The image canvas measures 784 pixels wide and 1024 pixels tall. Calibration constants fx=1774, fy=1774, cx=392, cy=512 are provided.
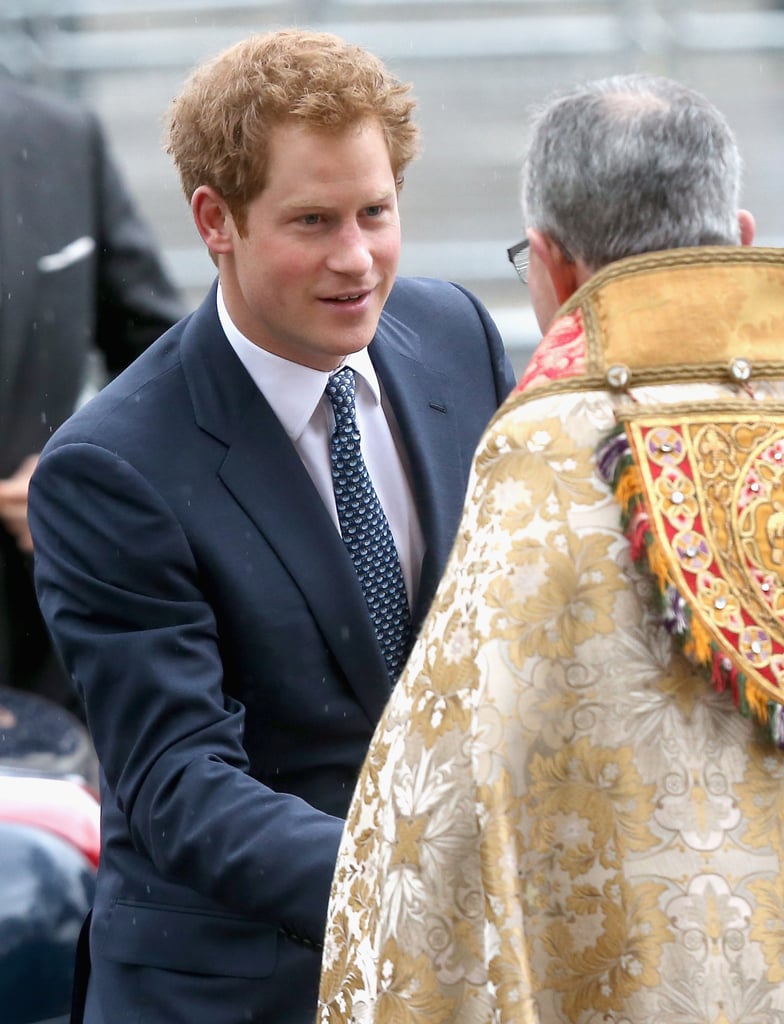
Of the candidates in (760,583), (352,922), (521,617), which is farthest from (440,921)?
(760,583)

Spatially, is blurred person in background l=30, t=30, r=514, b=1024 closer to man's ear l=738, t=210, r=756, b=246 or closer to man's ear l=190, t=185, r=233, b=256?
man's ear l=190, t=185, r=233, b=256

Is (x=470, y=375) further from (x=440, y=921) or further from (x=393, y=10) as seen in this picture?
(x=393, y=10)

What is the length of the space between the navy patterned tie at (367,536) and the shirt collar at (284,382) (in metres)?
0.03

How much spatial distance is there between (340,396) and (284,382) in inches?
3.0

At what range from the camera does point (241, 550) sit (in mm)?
2102

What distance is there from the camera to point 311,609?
2104 mm

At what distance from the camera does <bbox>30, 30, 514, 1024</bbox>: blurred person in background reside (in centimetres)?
202

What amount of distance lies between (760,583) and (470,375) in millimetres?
978

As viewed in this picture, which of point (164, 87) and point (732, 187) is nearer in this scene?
point (732, 187)

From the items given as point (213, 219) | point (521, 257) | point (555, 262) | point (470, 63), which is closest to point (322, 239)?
point (213, 219)

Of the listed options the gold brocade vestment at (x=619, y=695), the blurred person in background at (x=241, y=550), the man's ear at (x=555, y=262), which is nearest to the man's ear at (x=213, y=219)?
the blurred person in background at (x=241, y=550)

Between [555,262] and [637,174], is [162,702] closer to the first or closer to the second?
[555,262]

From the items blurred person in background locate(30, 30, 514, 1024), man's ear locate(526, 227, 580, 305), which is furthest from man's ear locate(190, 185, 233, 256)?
man's ear locate(526, 227, 580, 305)

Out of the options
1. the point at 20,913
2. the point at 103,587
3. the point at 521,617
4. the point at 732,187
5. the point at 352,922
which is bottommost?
the point at 20,913
